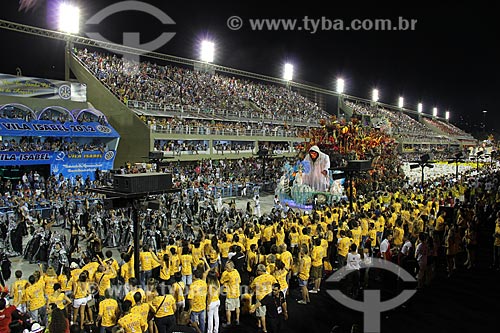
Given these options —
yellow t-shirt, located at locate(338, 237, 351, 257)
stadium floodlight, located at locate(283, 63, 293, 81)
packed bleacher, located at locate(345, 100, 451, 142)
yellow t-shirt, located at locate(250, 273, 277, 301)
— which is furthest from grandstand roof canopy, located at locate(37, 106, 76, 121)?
packed bleacher, located at locate(345, 100, 451, 142)

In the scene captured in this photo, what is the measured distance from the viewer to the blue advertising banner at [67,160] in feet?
64.3

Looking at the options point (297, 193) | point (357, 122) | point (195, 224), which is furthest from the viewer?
point (357, 122)

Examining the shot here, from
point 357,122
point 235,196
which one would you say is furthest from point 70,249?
point 357,122

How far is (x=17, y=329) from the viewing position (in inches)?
208

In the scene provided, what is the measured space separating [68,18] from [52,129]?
12.0 m

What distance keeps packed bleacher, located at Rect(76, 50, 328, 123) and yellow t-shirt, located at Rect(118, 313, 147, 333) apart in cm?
2601

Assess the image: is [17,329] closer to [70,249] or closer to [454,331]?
[70,249]

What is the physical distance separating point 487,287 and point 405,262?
7.75ft

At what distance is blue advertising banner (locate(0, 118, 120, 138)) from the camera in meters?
19.9

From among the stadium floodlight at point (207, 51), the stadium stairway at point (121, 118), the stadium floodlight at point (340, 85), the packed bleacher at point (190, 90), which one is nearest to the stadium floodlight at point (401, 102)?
the stadium floodlight at point (340, 85)

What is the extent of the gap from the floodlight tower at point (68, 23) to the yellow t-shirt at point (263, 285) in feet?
94.2

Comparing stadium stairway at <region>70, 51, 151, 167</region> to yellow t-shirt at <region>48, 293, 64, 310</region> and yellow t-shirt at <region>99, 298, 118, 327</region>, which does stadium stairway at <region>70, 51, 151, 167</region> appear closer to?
yellow t-shirt at <region>48, 293, 64, 310</region>

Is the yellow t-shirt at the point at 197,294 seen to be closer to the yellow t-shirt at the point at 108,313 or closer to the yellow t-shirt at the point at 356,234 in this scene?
the yellow t-shirt at the point at 108,313

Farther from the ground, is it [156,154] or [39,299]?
[156,154]
